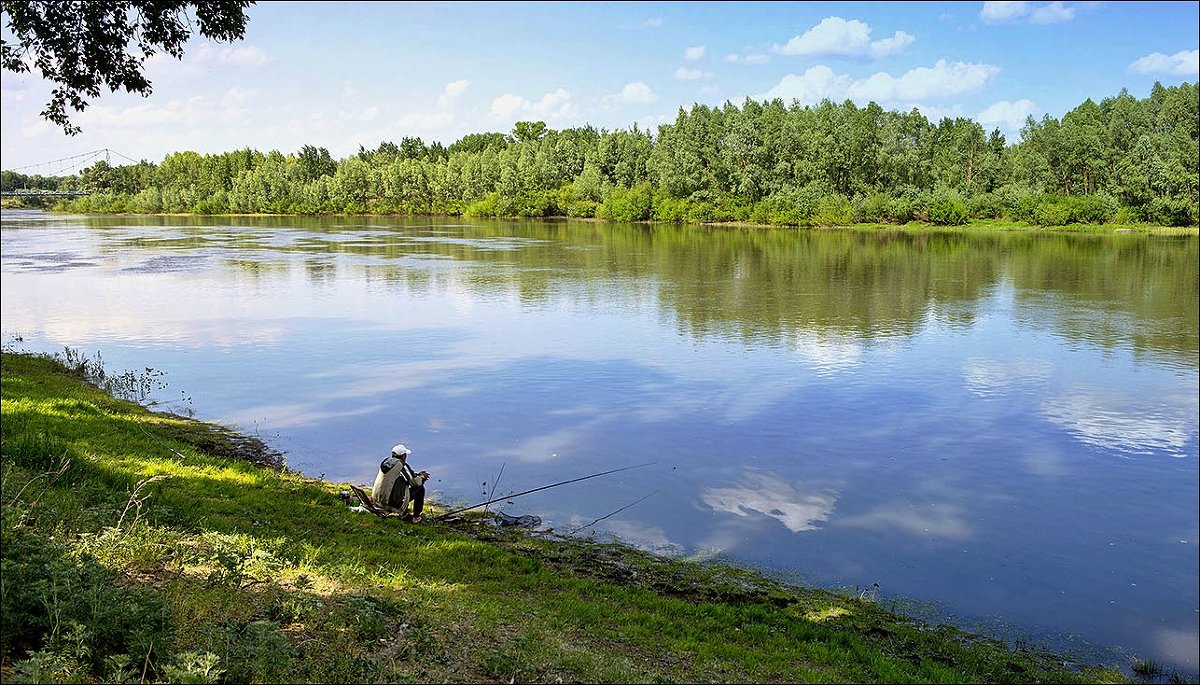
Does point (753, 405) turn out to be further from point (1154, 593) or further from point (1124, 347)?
point (1124, 347)

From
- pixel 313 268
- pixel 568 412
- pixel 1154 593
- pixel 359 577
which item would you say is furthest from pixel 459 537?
pixel 313 268

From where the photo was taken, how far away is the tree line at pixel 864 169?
86562mm

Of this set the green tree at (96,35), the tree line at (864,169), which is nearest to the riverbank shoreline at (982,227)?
the tree line at (864,169)

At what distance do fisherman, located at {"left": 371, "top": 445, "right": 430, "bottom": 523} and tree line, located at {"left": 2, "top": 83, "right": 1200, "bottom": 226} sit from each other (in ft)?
290

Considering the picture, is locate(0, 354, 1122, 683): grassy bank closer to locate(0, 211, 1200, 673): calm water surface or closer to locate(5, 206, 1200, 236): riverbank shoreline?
locate(0, 211, 1200, 673): calm water surface

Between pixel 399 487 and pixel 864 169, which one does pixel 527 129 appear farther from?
pixel 399 487

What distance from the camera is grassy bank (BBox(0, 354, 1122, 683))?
7094 mm

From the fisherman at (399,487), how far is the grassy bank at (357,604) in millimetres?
463

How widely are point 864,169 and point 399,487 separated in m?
→ 95.5

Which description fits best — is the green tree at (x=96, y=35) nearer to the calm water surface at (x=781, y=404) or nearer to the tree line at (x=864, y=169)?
the calm water surface at (x=781, y=404)

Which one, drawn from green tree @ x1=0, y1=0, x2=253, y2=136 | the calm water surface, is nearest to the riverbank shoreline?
the calm water surface

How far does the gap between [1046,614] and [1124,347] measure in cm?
1885

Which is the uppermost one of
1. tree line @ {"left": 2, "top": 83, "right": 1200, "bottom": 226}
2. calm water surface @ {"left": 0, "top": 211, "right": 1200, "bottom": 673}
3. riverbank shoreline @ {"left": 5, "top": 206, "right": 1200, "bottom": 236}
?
tree line @ {"left": 2, "top": 83, "right": 1200, "bottom": 226}

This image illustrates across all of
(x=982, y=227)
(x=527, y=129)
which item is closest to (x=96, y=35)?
(x=982, y=227)
